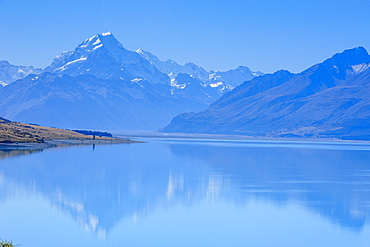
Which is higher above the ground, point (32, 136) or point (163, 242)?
point (32, 136)

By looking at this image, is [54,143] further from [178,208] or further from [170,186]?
[178,208]

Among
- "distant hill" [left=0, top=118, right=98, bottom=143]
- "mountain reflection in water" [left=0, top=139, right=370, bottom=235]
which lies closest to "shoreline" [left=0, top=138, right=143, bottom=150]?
"distant hill" [left=0, top=118, right=98, bottom=143]

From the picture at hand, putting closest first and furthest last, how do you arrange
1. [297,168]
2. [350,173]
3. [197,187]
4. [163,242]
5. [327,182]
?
1. [163,242]
2. [197,187]
3. [327,182]
4. [350,173]
5. [297,168]

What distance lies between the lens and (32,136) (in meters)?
143

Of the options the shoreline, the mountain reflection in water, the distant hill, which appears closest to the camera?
the mountain reflection in water

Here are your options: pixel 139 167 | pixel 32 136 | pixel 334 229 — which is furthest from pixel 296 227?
pixel 32 136

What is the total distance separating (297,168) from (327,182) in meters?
20.1

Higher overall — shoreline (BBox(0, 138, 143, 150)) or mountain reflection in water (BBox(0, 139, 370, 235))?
shoreline (BBox(0, 138, 143, 150))

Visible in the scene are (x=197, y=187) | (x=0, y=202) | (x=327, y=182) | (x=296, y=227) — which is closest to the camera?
(x=296, y=227)

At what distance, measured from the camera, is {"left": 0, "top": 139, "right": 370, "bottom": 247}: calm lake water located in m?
36.8

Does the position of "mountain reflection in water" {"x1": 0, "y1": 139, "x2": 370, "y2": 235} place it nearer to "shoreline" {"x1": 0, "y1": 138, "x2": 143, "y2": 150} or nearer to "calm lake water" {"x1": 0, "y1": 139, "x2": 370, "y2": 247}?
"calm lake water" {"x1": 0, "y1": 139, "x2": 370, "y2": 247}

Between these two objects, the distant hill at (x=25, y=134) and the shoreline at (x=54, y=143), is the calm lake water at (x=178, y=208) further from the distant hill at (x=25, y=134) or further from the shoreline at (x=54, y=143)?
the distant hill at (x=25, y=134)

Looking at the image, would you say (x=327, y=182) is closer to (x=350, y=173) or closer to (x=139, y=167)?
(x=350, y=173)

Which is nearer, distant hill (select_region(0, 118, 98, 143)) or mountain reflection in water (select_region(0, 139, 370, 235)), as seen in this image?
mountain reflection in water (select_region(0, 139, 370, 235))
